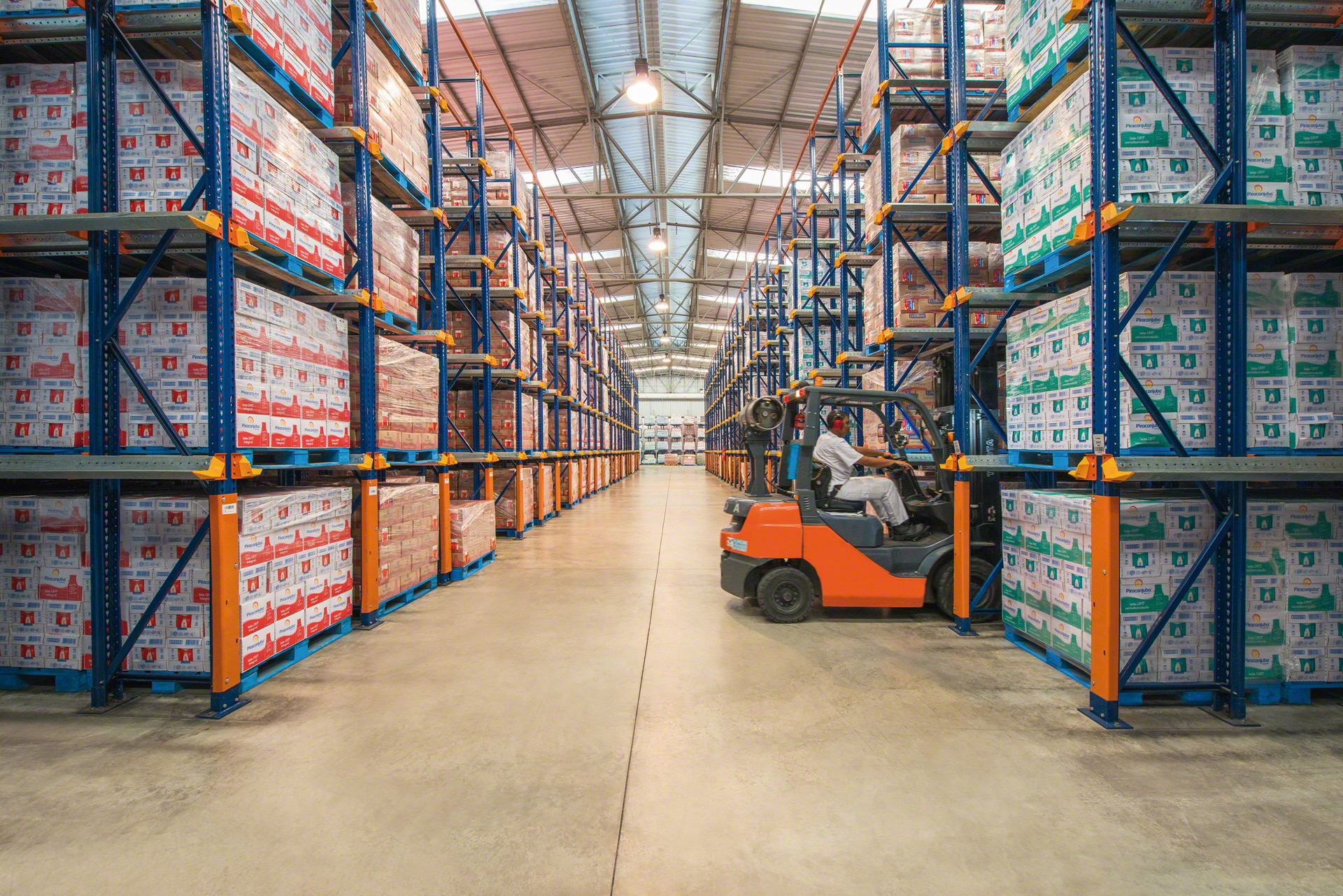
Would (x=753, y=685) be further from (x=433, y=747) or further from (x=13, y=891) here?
(x=13, y=891)

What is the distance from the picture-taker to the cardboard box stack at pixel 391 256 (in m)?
5.41

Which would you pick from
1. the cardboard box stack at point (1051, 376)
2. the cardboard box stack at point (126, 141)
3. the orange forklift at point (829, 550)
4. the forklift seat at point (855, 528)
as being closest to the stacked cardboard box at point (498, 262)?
the cardboard box stack at point (126, 141)

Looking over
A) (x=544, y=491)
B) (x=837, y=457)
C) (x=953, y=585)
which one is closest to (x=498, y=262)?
(x=544, y=491)

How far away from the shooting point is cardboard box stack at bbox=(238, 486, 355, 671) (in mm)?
3717

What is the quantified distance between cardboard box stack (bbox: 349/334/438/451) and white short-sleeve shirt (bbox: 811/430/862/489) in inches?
146

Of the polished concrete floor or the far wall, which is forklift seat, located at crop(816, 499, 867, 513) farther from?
the far wall

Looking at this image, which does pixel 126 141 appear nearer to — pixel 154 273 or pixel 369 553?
pixel 154 273

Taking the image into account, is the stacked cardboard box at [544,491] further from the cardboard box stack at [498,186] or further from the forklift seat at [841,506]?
the forklift seat at [841,506]

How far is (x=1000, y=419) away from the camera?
6.12m

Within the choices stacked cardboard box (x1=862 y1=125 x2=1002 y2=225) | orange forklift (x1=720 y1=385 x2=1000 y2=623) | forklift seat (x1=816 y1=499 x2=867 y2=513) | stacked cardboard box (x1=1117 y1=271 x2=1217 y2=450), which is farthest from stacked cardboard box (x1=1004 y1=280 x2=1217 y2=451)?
stacked cardboard box (x1=862 y1=125 x2=1002 y2=225)

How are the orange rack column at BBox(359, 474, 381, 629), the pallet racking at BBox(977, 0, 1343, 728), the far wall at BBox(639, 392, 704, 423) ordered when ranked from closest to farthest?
the pallet racking at BBox(977, 0, 1343, 728), the orange rack column at BBox(359, 474, 381, 629), the far wall at BBox(639, 392, 704, 423)

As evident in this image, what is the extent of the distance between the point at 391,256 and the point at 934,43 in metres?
5.87

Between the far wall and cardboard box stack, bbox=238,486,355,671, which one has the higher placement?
the far wall

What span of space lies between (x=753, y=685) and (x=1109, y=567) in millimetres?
2037
